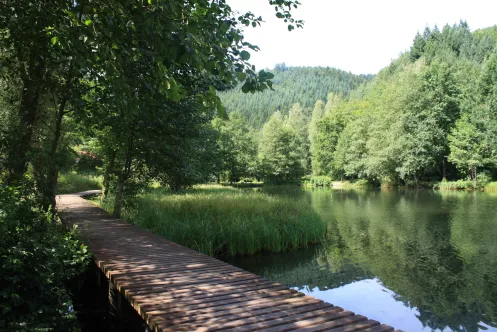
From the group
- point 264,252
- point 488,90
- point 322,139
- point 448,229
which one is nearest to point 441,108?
point 488,90

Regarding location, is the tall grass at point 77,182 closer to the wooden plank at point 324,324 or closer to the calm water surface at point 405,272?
the calm water surface at point 405,272

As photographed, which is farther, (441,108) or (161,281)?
(441,108)

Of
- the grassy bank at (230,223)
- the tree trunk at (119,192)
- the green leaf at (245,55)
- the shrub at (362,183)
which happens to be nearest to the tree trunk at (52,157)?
the tree trunk at (119,192)

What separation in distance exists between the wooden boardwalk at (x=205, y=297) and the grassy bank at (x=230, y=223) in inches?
115

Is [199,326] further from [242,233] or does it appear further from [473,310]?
[242,233]

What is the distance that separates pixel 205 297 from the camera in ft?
14.4

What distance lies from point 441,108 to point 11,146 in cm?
4267

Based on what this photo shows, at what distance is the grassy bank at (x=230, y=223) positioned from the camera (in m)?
10.0

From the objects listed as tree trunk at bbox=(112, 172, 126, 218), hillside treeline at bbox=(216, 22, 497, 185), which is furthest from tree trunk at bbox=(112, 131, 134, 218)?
hillside treeline at bbox=(216, 22, 497, 185)

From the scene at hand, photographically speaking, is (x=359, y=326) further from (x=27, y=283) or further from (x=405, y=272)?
(x=405, y=272)

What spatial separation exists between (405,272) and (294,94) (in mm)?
153619

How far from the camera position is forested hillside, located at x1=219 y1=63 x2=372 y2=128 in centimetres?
13438

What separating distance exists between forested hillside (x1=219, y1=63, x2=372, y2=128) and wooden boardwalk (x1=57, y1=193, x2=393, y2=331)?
112 m

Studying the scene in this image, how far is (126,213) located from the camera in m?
12.5
